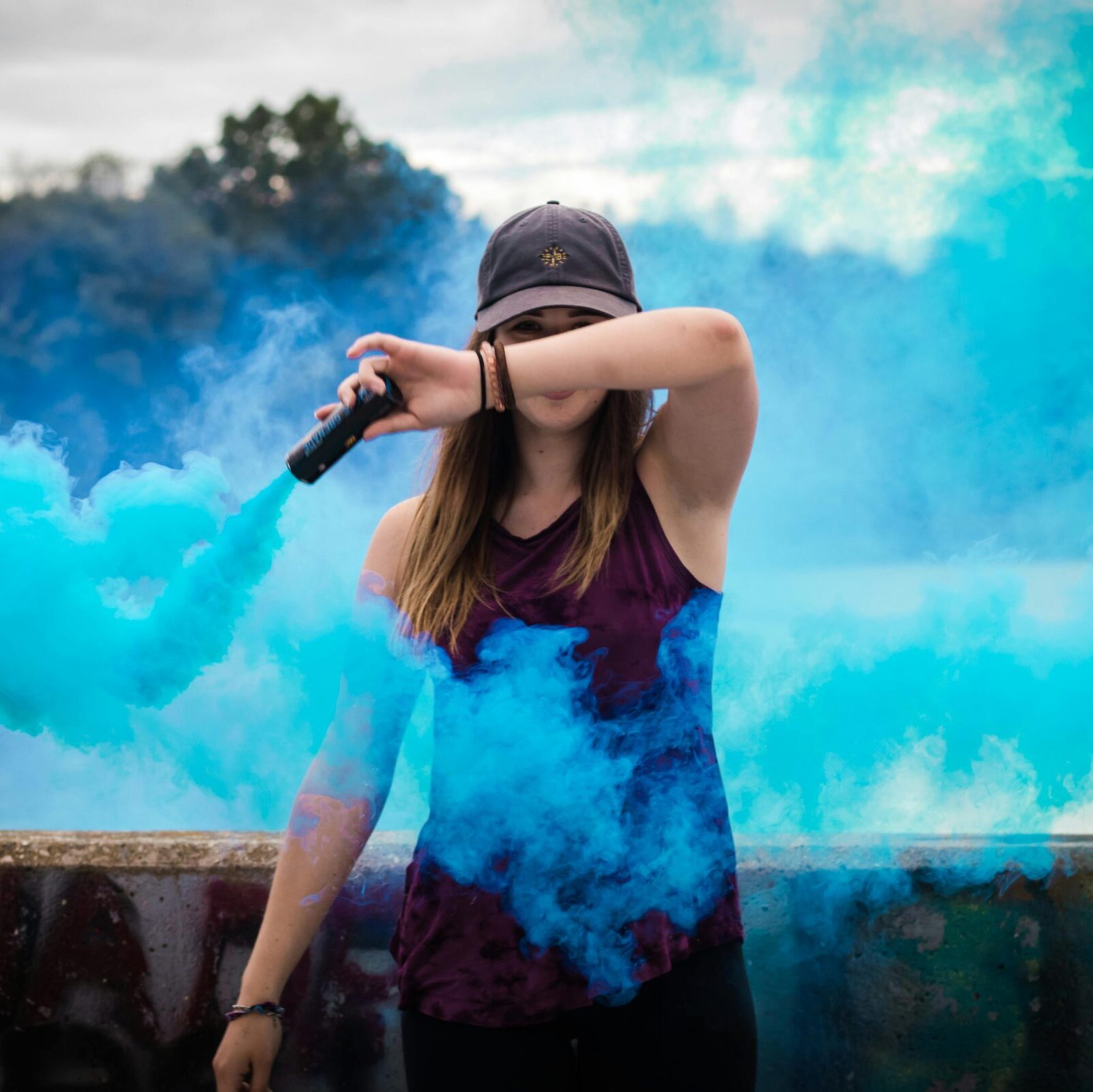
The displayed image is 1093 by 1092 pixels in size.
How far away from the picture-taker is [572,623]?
5.11ft

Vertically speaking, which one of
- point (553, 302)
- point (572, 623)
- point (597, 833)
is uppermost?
point (553, 302)

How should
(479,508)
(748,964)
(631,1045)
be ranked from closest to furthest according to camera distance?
(631,1045) → (479,508) → (748,964)

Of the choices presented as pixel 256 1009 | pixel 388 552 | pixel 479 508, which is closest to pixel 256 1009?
pixel 256 1009

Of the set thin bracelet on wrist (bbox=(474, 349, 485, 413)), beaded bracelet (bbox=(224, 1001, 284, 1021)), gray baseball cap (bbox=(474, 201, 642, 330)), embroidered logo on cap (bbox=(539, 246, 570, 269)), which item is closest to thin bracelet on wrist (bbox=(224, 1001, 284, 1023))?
beaded bracelet (bbox=(224, 1001, 284, 1021))

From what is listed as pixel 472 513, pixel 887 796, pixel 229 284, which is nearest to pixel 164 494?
pixel 472 513

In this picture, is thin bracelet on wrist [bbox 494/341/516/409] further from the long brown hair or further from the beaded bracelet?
the beaded bracelet

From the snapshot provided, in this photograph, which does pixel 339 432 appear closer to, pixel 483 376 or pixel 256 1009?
pixel 483 376

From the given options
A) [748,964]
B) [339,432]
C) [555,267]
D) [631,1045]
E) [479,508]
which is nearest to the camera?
[339,432]

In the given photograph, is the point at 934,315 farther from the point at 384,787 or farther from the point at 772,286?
the point at 384,787

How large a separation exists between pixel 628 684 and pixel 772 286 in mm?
2586

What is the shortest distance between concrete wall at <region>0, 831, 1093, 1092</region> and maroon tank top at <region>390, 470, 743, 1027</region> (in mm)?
835

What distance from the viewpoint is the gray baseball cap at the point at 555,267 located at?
160cm

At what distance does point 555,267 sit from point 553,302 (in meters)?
0.07

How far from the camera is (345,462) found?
3.76 meters
